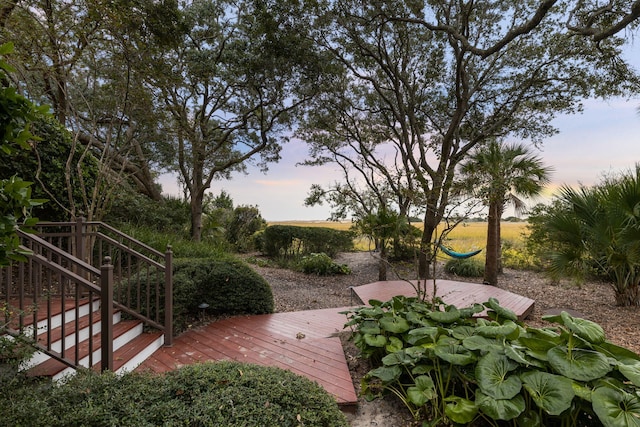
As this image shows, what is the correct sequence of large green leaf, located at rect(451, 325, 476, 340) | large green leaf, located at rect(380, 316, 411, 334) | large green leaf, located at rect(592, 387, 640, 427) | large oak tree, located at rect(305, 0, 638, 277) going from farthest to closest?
large oak tree, located at rect(305, 0, 638, 277) < large green leaf, located at rect(380, 316, 411, 334) < large green leaf, located at rect(451, 325, 476, 340) < large green leaf, located at rect(592, 387, 640, 427)

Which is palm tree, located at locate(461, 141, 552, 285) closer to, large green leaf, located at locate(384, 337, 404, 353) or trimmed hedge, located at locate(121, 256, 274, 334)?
large green leaf, located at locate(384, 337, 404, 353)

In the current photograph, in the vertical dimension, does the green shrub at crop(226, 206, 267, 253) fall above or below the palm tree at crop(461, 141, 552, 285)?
below

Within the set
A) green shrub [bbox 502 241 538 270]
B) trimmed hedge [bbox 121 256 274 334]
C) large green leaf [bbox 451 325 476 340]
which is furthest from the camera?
green shrub [bbox 502 241 538 270]

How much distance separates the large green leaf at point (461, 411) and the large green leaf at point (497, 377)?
17 cm

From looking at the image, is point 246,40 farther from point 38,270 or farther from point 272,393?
point 272,393

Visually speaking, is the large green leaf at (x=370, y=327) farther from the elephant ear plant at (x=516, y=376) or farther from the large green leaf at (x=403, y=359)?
the large green leaf at (x=403, y=359)

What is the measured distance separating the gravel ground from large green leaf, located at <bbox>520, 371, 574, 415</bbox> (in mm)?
893

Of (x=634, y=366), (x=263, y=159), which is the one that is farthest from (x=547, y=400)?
(x=263, y=159)

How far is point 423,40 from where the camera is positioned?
766cm

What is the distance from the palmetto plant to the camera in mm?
4582

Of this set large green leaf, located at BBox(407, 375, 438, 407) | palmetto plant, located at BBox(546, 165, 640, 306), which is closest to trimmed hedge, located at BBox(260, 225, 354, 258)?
palmetto plant, located at BBox(546, 165, 640, 306)

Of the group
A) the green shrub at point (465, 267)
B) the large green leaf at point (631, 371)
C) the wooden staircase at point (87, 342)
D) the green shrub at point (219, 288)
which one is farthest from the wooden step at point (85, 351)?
the green shrub at point (465, 267)

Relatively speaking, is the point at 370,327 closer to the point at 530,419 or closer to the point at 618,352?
the point at 530,419

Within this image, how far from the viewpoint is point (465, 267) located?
9.42 metres
